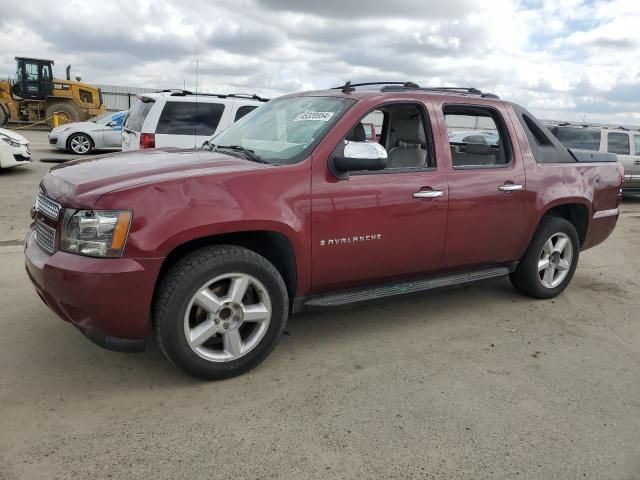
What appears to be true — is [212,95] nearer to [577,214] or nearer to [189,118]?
[189,118]

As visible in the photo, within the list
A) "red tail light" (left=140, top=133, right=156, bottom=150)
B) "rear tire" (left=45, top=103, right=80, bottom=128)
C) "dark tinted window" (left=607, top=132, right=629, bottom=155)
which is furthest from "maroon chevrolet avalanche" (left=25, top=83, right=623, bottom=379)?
"rear tire" (left=45, top=103, right=80, bottom=128)

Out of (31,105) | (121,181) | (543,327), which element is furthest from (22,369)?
(31,105)

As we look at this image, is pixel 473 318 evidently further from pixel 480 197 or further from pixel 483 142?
pixel 483 142

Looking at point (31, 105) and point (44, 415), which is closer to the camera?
point (44, 415)

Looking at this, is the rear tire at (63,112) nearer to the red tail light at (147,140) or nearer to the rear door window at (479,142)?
the red tail light at (147,140)

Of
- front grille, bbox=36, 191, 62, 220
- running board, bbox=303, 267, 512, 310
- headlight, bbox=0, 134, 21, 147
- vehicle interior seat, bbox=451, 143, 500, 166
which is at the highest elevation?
headlight, bbox=0, 134, 21, 147

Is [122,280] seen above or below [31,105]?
below

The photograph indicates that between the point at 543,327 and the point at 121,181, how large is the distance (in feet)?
11.1

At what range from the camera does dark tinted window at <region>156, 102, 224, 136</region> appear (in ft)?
28.2

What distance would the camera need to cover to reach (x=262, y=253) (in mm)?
3531

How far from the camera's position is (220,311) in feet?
10.5

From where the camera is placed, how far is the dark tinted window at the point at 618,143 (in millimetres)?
11414

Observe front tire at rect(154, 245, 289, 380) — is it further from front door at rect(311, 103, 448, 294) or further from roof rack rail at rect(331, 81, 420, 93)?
roof rack rail at rect(331, 81, 420, 93)

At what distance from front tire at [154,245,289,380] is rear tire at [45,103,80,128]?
21077 millimetres
